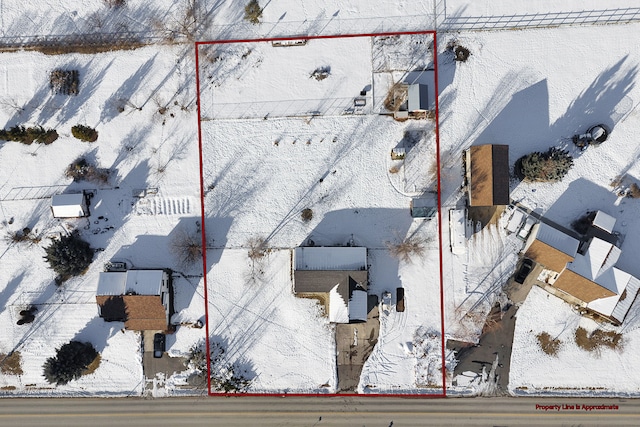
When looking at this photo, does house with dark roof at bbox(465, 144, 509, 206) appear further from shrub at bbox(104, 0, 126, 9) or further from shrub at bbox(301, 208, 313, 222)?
shrub at bbox(104, 0, 126, 9)

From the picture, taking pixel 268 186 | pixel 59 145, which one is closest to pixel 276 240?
pixel 268 186

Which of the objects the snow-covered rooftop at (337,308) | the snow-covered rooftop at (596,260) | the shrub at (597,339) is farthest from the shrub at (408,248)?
the shrub at (597,339)

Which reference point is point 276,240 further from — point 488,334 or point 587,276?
point 587,276

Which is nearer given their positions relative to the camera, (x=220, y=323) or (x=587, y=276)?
(x=587, y=276)

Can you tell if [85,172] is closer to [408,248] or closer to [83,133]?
[83,133]

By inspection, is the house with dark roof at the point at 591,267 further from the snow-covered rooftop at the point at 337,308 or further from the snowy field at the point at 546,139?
the snow-covered rooftop at the point at 337,308

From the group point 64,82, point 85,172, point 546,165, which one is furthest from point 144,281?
point 546,165
